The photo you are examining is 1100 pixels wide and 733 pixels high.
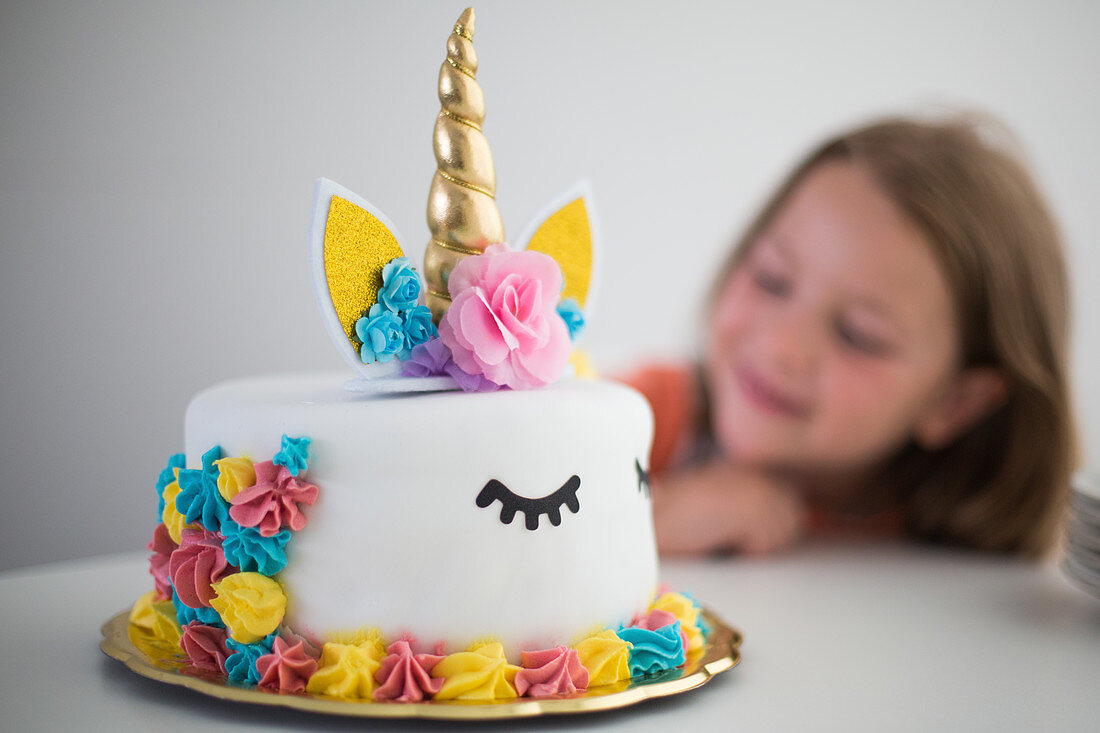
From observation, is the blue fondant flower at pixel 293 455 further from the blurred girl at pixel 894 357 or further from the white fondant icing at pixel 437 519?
the blurred girl at pixel 894 357

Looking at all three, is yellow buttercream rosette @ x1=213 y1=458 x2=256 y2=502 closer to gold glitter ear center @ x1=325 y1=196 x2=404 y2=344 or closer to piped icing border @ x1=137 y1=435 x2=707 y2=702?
piped icing border @ x1=137 y1=435 x2=707 y2=702

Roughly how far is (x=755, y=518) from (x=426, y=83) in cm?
114

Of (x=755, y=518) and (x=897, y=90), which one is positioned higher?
(x=897, y=90)

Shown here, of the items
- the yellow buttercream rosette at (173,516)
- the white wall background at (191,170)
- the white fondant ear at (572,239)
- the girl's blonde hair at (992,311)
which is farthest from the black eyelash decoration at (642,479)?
the girl's blonde hair at (992,311)

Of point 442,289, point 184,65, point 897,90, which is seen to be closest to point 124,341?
point 184,65

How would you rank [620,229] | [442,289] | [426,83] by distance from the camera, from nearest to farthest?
[442,289]
[426,83]
[620,229]

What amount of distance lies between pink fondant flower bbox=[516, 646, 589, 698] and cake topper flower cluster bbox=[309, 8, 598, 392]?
0.32m

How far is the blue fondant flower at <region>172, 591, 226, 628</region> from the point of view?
3.75ft

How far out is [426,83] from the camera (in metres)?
1.97

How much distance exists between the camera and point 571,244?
1377 mm

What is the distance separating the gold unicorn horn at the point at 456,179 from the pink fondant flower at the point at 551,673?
1.39 feet

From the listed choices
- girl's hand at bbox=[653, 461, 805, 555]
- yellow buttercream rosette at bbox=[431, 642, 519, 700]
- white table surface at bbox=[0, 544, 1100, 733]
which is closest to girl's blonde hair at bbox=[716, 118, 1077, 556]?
white table surface at bbox=[0, 544, 1100, 733]

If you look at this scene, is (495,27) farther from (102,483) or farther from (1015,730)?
(1015,730)

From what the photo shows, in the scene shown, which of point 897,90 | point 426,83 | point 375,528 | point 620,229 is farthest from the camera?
point 897,90
